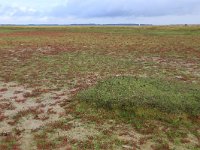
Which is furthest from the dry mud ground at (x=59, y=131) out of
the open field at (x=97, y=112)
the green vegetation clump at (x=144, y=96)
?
the green vegetation clump at (x=144, y=96)

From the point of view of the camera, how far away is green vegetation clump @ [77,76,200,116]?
17406mm

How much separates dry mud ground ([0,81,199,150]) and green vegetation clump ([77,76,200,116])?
66.9 inches

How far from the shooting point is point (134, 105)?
17.6m

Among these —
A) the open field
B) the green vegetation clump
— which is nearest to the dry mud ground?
the open field

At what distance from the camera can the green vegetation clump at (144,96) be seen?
17.4 m

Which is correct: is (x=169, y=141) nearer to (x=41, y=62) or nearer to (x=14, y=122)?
(x=14, y=122)

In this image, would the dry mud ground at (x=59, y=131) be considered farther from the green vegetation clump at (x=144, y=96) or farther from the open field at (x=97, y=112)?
the green vegetation clump at (x=144, y=96)

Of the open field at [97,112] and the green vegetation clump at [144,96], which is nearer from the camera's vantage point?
the open field at [97,112]

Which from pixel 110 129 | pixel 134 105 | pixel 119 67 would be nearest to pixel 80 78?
pixel 119 67

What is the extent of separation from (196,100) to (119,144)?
657 centimetres

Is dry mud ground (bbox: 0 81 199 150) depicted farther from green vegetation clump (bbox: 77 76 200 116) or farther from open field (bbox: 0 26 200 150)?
green vegetation clump (bbox: 77 76 200 116)

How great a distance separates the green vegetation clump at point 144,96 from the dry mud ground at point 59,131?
1.70 metres

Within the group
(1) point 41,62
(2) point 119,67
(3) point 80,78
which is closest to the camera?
(3) point 80,78

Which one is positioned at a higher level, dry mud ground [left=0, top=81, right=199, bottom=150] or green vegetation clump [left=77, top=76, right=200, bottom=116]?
green vegetation clump [left=77, top=76, right=200, bottom=116]
